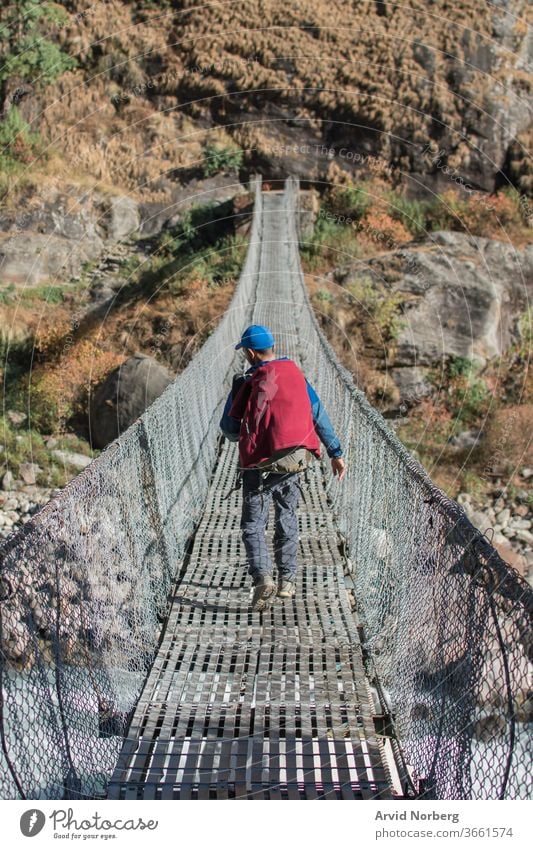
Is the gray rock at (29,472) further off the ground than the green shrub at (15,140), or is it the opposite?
the green shrub at (15,140)

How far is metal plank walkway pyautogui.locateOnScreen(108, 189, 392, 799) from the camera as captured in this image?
9.44 feet

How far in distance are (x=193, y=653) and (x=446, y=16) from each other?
77.4 feet

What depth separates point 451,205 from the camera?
67.1 feet

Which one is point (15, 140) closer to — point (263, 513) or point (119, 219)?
point (119, 219)

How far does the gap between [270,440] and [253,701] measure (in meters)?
1.16

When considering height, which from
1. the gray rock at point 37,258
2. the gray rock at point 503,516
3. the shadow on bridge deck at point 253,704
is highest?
the gray rock at point 37,258

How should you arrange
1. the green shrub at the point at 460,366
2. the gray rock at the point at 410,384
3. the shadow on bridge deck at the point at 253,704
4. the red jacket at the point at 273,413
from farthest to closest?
the green shrub at the point at 460,366
the gray rock at the point at 410,384
the red jacket at the point at 273,413
the shadow on bridge deck at the point at 253,704

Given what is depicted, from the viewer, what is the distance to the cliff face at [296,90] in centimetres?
2162

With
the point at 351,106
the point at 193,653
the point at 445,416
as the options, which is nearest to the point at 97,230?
the point at 351,106

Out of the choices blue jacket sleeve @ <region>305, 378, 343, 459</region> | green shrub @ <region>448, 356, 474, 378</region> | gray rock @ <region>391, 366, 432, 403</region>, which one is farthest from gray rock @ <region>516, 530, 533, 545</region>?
blue jacket sleeve @ <region>305, 378, 343, 459</region>

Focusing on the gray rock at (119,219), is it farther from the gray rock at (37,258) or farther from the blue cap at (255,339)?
the blue cap at (255,339)

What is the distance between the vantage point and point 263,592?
4043 millimetres

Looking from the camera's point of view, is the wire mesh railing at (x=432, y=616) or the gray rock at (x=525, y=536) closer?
the wire mesh railing at (x=432, y=616)

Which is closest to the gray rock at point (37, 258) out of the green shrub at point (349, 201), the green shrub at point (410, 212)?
the green shrub at point (349, 201)
